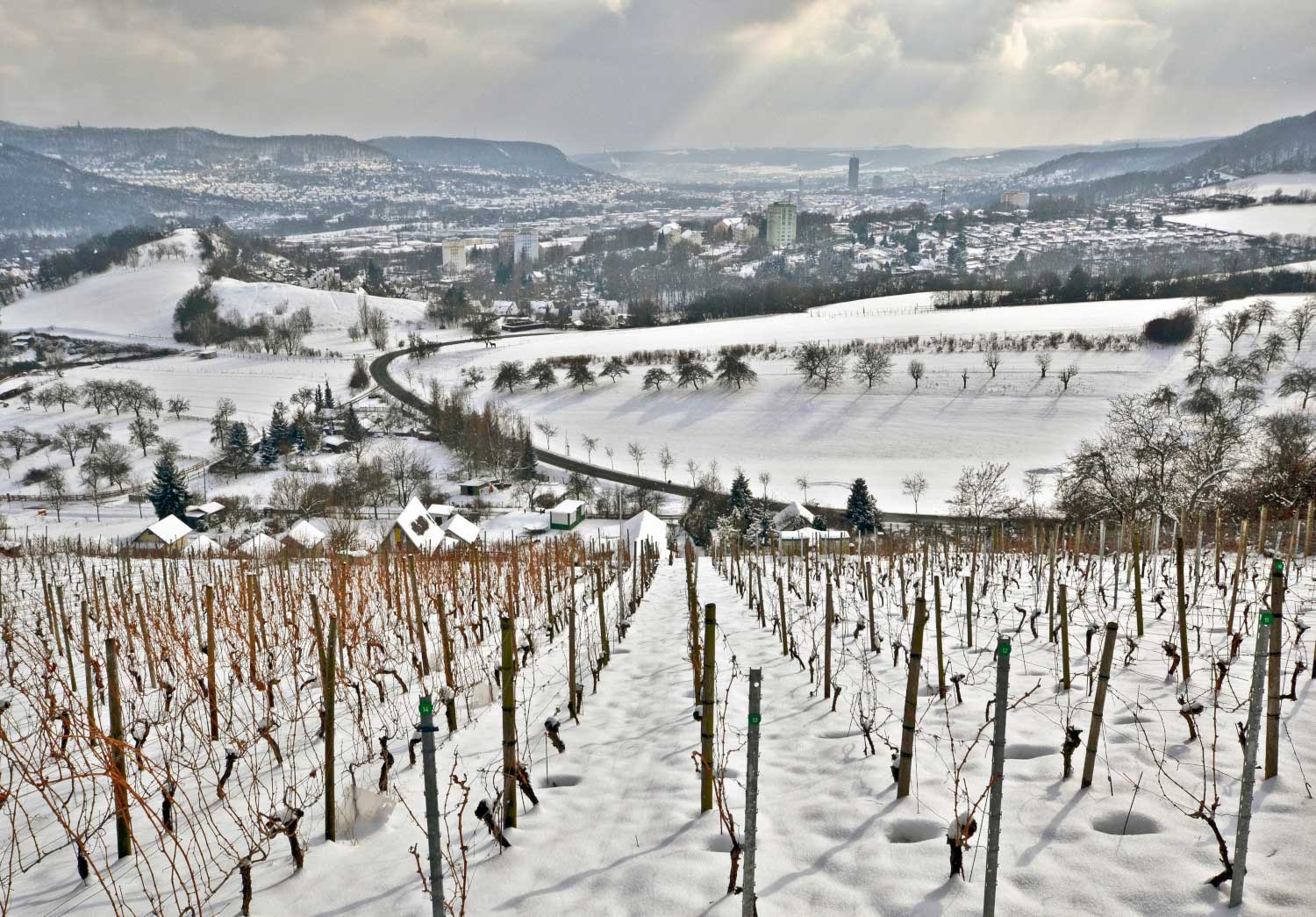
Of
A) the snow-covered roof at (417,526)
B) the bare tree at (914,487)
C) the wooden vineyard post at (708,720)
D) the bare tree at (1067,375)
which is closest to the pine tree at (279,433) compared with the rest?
the snow-covered roof at (417,526)

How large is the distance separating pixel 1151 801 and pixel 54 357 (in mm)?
121008

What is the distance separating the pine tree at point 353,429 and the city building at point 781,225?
131808 millimetres

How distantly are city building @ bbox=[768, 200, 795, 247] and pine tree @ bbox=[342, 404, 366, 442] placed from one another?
432 feet

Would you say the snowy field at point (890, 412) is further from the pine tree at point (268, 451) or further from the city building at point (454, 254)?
the city building at point (454, 254)

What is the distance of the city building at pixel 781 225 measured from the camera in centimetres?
17040

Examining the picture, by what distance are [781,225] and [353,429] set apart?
13684 cm

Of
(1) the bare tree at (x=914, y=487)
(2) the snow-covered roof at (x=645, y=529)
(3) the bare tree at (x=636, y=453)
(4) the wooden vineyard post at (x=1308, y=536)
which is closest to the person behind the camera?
(4) the wooden vineyard post at (x=1308, y=536)

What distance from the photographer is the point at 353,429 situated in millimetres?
57000

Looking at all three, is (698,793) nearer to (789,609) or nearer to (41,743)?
(41,743)

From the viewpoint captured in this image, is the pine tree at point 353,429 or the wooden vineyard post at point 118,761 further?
the pine tree at point 353,429

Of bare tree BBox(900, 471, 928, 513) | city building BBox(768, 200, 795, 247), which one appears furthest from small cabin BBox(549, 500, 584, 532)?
city building BBox(768, 200, 795, 247)

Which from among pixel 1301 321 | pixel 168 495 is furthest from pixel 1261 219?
pixel 168 495

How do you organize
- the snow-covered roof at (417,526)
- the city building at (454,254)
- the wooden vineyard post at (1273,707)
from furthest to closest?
the city building at (454,254) → the snow-covered roof at (417,526) → the wooden vineyard post at (1273,707)

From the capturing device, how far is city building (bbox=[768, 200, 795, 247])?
17040cm
